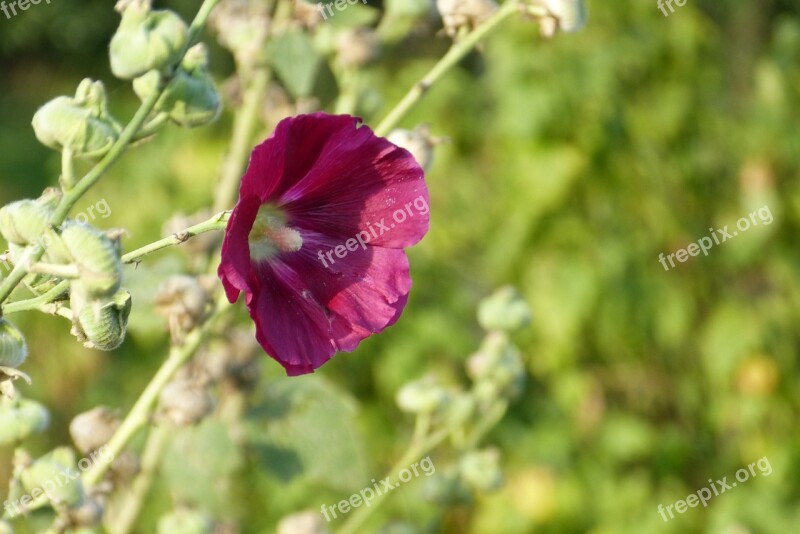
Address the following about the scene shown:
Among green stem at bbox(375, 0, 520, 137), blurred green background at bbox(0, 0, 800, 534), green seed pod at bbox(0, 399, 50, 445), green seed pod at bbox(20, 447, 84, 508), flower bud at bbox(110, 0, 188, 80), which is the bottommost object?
blurred green background at bbox(0, 0, 800, 534)

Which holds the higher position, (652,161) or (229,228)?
(229,228)

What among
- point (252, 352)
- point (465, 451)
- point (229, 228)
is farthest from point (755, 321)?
point (229, 228)

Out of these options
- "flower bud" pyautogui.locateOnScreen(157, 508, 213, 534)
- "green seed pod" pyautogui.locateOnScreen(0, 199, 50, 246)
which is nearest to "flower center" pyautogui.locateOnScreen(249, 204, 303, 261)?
"green seed pod" pyautogui.locateOnScreen(0, 199, 50, 246)

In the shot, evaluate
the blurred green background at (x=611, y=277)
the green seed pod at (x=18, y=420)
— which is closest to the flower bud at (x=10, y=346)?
the green seed pod at (x=18, y=420)

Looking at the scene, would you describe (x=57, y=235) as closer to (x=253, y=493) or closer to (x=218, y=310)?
(x=218, y=310)

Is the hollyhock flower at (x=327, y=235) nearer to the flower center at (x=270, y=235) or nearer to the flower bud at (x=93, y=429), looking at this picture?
the flower center at (x=270, y=235)

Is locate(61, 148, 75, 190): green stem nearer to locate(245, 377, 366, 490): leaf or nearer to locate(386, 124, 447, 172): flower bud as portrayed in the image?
locate(386, 124, 447, 172): flower bud

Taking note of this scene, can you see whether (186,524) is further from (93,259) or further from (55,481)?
(93,259)
